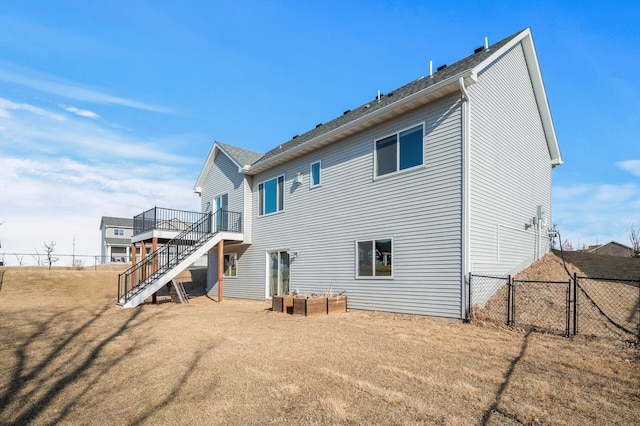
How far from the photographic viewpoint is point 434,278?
966 centimetres

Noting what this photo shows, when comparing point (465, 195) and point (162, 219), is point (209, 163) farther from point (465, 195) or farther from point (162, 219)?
point (465, 195)

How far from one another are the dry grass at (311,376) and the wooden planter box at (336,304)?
2378 mm

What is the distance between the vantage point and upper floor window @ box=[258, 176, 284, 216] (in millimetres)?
15852

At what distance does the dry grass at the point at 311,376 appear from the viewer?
384 centimetres

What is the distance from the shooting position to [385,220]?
11.1 m

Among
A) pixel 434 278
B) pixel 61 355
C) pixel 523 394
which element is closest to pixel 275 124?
pixel 434 278

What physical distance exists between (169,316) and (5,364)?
18.0 ft

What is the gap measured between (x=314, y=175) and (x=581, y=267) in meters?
9.57

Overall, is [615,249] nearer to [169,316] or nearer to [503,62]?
[503,62]

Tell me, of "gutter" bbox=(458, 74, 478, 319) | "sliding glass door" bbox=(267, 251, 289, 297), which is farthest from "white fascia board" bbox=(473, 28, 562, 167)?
"sliding glass door" bbox=(267, 251, 289, 297)

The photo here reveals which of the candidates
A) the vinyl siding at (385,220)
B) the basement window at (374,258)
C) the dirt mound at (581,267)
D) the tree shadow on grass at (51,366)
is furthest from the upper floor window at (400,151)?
the tree shadow on grass at (51,366)

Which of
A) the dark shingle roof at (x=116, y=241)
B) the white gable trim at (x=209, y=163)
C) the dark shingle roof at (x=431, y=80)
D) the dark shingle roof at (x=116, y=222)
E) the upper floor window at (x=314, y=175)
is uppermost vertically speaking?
the dark shingle roof at (x=431, y=80)

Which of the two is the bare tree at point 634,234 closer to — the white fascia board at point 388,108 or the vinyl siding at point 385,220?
the vinyl siding at point 385,220

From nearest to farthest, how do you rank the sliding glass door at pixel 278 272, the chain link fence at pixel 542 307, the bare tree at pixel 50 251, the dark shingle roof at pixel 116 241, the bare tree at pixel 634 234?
the chain link fence at pixel 542 307, the sliding glass door at pixel 278 272, the bare tree at pixel 634 234, the bare tree at pixel 50 251, the dark shingle roof at pixel 116 241
